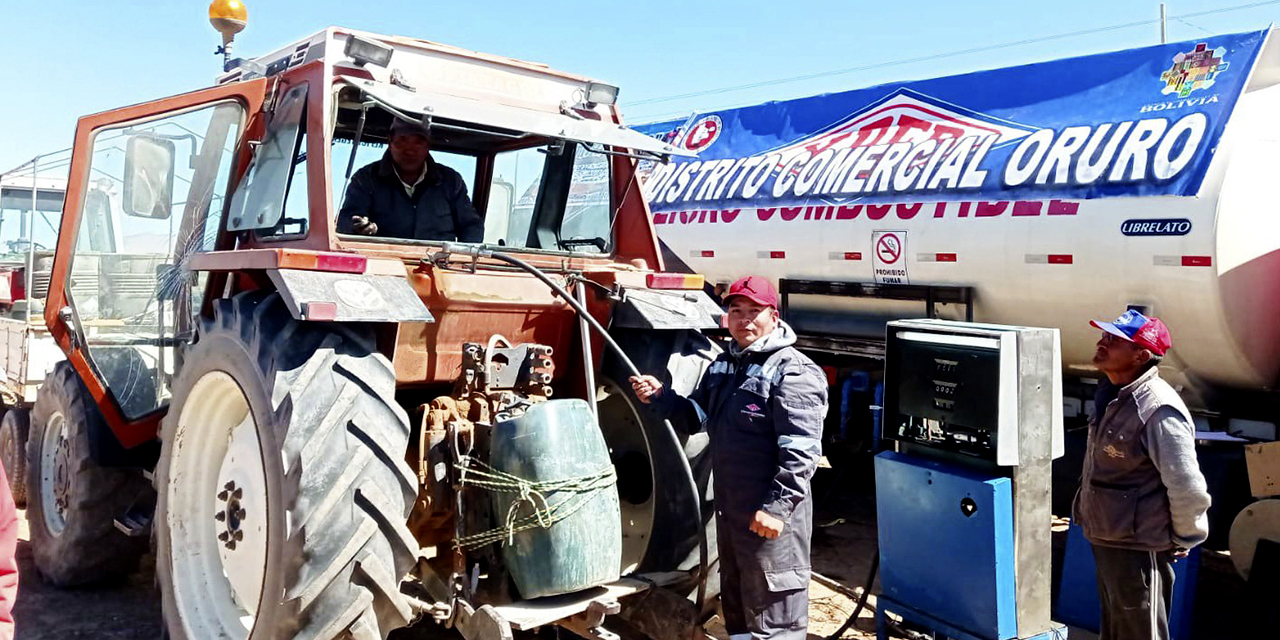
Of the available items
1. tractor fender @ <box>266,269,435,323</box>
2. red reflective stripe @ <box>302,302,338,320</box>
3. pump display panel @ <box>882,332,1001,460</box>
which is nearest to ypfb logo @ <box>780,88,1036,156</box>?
pump display panel @ <box>882,332,1001,460</box>

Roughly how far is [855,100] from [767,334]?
4177 mm

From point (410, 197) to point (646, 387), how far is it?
4.75ft

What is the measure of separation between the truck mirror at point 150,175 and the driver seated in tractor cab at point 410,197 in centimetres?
102

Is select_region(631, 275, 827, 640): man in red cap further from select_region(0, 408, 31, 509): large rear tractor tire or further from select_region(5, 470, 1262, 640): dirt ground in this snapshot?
select_region(0, 408, 31, 509): large rear tractor tire

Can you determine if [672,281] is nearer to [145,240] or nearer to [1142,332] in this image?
[1142,332]

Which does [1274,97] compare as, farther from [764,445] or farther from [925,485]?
[764,445]

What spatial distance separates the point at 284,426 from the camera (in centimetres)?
324

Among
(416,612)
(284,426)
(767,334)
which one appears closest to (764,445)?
(767,334)

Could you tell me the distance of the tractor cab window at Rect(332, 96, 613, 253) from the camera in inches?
169

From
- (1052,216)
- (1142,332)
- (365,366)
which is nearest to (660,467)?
(365,366)

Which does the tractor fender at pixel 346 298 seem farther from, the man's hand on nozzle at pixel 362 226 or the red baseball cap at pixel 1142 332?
the red baseball cap at pixel 1142 332

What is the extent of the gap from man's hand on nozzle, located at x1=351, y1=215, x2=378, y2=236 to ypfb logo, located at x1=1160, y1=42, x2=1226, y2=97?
435cm

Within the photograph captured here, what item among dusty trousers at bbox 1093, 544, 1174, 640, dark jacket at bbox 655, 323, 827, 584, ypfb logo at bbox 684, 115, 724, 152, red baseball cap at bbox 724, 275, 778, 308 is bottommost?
dusty trousers at bbox 1093, 544, 1174, 640

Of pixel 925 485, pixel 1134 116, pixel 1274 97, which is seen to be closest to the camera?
pixel 925 485
